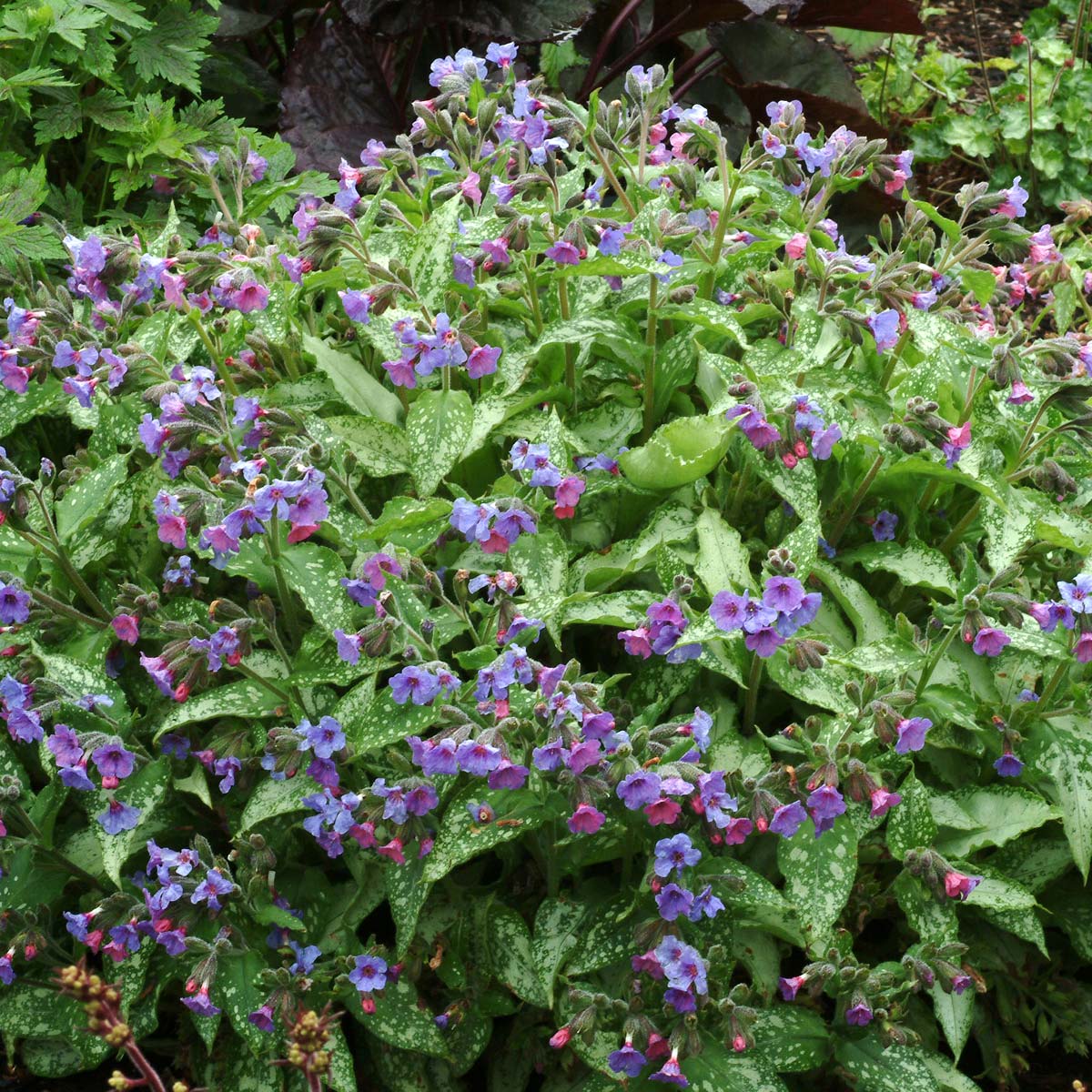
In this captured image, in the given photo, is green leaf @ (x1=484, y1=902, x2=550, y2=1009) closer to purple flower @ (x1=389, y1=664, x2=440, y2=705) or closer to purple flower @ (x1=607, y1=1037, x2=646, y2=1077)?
purple flower @ (x1=607, y1=1037, x2=646, y2=1077)

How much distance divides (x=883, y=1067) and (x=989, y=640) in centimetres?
64

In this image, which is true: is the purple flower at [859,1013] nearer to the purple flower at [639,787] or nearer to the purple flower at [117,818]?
the purple flower at [639,787]

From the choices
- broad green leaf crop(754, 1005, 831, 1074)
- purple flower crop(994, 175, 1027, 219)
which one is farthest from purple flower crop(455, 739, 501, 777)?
purple flower crop(994, 175, 1027, 219)

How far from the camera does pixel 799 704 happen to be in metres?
2.10

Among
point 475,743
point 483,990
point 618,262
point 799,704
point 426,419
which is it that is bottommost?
point 483,990

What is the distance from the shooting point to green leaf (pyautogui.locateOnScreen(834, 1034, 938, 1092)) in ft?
5.97

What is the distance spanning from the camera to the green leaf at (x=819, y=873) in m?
1.75

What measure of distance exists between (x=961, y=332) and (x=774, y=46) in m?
→ 2.22

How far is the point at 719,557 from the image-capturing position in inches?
76.0

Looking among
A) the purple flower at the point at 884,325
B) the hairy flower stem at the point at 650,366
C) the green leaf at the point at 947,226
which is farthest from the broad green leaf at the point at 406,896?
the green leaf at the point at 947,226

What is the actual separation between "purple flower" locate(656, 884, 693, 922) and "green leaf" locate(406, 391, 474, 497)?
0.69m

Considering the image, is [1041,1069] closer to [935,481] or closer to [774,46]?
[935,481]

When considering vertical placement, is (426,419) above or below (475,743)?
above

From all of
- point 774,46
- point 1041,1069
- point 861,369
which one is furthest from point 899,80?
point 1041,1069
